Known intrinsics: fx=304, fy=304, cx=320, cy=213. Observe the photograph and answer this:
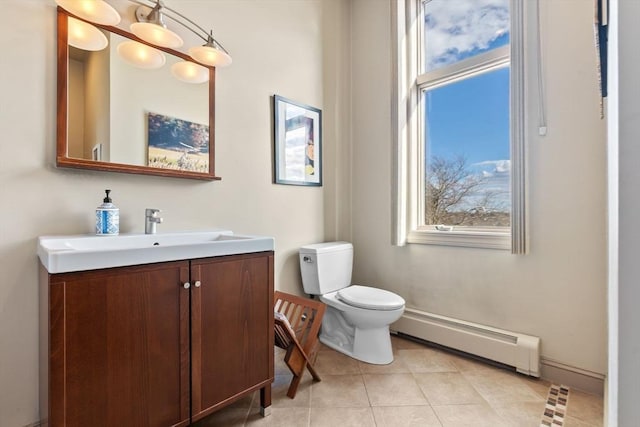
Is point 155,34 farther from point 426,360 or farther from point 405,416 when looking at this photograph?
point 426,360

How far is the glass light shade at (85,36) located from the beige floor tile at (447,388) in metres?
2.37

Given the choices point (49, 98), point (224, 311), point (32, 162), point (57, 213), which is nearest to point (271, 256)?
point (224, 311)

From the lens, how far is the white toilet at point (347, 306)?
1917 mm

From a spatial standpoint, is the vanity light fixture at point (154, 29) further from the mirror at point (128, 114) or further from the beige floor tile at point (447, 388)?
the beige floor tile at point (447, 388)

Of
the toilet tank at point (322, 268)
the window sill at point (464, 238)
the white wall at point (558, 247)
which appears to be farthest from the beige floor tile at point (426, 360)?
the window sill at point (464, 238)

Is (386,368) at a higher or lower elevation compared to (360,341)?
lower

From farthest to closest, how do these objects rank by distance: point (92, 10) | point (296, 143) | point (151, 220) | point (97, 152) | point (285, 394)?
Answer: point (296, 143) → point (285, 394) → point (151, 220) → point (97, 152) → point (92, 10)

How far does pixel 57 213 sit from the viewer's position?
4.39 feet

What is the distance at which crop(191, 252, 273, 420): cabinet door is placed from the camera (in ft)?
4.06

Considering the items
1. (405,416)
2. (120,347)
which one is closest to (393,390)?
(405,416)

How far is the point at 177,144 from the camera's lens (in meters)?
1.67

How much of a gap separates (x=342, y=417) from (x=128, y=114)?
180 centimetres

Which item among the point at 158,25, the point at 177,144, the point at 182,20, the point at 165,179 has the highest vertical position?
the point at 182,20

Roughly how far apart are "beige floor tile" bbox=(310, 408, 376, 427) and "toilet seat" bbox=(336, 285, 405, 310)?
56 cm
